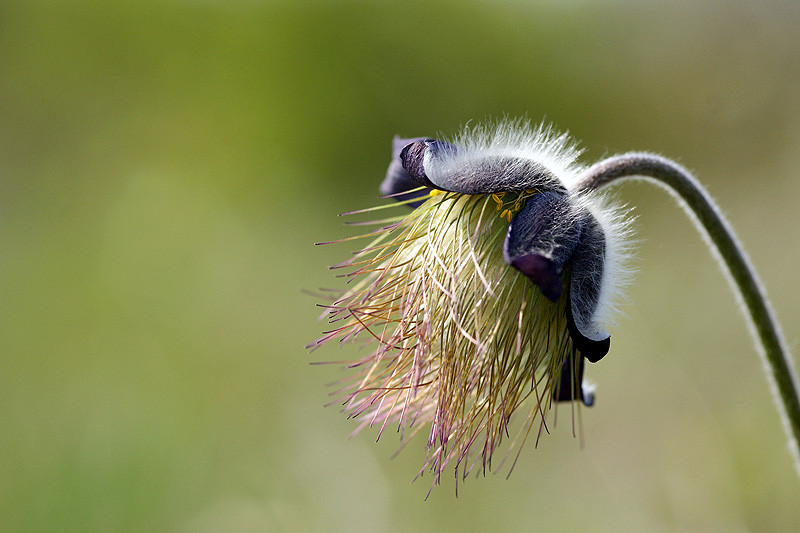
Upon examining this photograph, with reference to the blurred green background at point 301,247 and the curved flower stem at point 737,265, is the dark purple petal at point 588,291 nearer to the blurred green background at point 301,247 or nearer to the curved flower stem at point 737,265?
the curved flower stem at point 737,265

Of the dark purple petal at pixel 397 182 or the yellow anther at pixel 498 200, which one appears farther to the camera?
the dark purple petal at pixel 397 182

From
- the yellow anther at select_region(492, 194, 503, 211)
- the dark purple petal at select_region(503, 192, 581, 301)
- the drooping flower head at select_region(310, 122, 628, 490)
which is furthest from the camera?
the yellow anther at select_region(492, 194, 503, 211)


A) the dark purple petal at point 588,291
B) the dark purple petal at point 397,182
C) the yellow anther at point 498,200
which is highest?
the dark purple petal at point 397,182

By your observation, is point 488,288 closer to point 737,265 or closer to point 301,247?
point 737,265

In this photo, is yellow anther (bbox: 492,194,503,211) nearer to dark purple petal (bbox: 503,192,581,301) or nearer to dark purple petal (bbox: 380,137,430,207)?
dark purple petal (bbox: 503,192,581,301)

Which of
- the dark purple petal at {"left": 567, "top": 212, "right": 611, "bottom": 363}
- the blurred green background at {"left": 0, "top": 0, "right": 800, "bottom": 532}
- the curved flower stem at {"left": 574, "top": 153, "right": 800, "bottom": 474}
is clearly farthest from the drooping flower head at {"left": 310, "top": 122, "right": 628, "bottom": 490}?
the blurred green background at {"left": 0, "top": 0, "right": 800, "bottom": 532}

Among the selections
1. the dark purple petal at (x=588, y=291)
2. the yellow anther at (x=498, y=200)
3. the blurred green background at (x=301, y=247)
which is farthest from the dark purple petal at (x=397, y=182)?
the blurred green background at (x=301, y=247)
